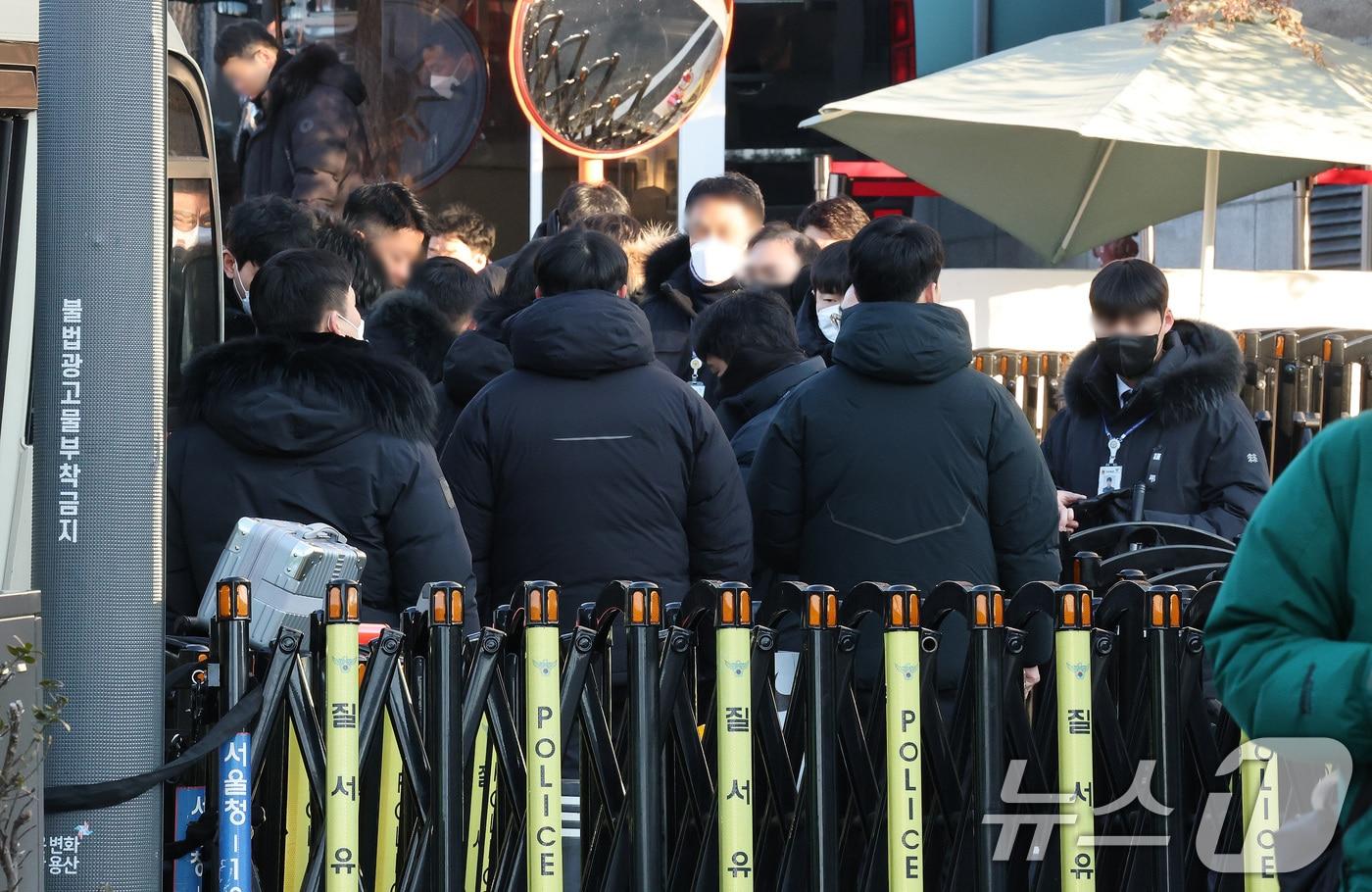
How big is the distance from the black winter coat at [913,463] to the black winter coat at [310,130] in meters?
5.25

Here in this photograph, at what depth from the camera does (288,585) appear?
418cm

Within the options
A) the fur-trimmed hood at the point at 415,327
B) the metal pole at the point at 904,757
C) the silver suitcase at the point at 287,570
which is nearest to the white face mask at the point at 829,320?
the fur-trimmed hood at the point at 415,327

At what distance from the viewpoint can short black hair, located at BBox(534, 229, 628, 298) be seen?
213 inches

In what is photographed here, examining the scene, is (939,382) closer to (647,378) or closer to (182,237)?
(647,378)

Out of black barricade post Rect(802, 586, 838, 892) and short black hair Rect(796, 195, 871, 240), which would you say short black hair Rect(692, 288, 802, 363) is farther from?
short black hair Rect(796, 195, 871, 240)

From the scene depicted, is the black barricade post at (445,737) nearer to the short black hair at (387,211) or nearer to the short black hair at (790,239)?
the short black hair at (790,239)

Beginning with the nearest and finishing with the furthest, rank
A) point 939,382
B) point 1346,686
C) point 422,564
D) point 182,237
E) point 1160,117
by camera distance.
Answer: point 1346,686 < point 422,564 < point 939,382 < point 182,237 < point 1160,117

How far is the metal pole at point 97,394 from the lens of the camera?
3631 millimetres

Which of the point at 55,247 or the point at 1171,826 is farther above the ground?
the point at 55,247

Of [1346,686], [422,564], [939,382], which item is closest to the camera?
[1346,686]

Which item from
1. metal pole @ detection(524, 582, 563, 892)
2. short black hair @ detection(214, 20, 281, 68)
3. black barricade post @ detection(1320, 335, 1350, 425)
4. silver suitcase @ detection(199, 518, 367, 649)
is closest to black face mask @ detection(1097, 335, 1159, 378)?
black barricade post @ detection(1320, 335, 1350, 425)

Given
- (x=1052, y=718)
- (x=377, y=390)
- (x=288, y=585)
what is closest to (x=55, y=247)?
(x=288, y=585)

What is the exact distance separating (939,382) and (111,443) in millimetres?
2309

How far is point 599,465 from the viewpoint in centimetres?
524
